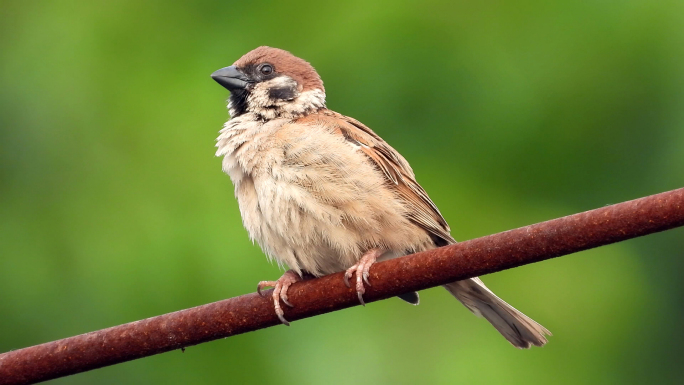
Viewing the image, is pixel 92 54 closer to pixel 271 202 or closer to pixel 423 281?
pixel 271 202

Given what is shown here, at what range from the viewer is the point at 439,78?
5.35 metres

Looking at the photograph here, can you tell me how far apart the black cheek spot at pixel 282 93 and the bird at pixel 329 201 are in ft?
0.50

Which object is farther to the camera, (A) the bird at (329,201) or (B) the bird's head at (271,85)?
(B) the bird's head at (271,85)

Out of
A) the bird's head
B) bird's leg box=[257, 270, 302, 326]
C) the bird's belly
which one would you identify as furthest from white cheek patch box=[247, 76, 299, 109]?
bird's leg box=[257, 270, 302, 326]

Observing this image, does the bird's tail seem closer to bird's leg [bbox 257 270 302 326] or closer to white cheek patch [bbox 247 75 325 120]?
bird's leg [bbox 257 270 302 326]

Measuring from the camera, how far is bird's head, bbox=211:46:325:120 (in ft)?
12.8

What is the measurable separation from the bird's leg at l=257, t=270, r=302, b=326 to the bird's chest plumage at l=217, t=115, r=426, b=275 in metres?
0.05

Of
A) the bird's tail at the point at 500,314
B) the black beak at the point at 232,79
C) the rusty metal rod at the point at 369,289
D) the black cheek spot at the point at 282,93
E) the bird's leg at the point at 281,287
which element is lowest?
the bird's tail at the point at 500,314

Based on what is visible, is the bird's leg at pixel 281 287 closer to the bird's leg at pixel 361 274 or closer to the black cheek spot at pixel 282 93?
the bird's leg at pixel 361 274

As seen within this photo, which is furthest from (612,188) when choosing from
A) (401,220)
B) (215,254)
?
(215,254)

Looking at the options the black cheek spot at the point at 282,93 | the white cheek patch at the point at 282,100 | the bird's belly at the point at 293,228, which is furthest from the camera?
the black cheek spot at the point at 282,93

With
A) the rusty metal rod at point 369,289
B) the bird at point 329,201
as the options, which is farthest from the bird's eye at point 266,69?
the rusty metal rod at point 369,289

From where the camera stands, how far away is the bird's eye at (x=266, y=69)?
4.20 m

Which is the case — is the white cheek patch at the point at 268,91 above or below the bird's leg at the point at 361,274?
above
